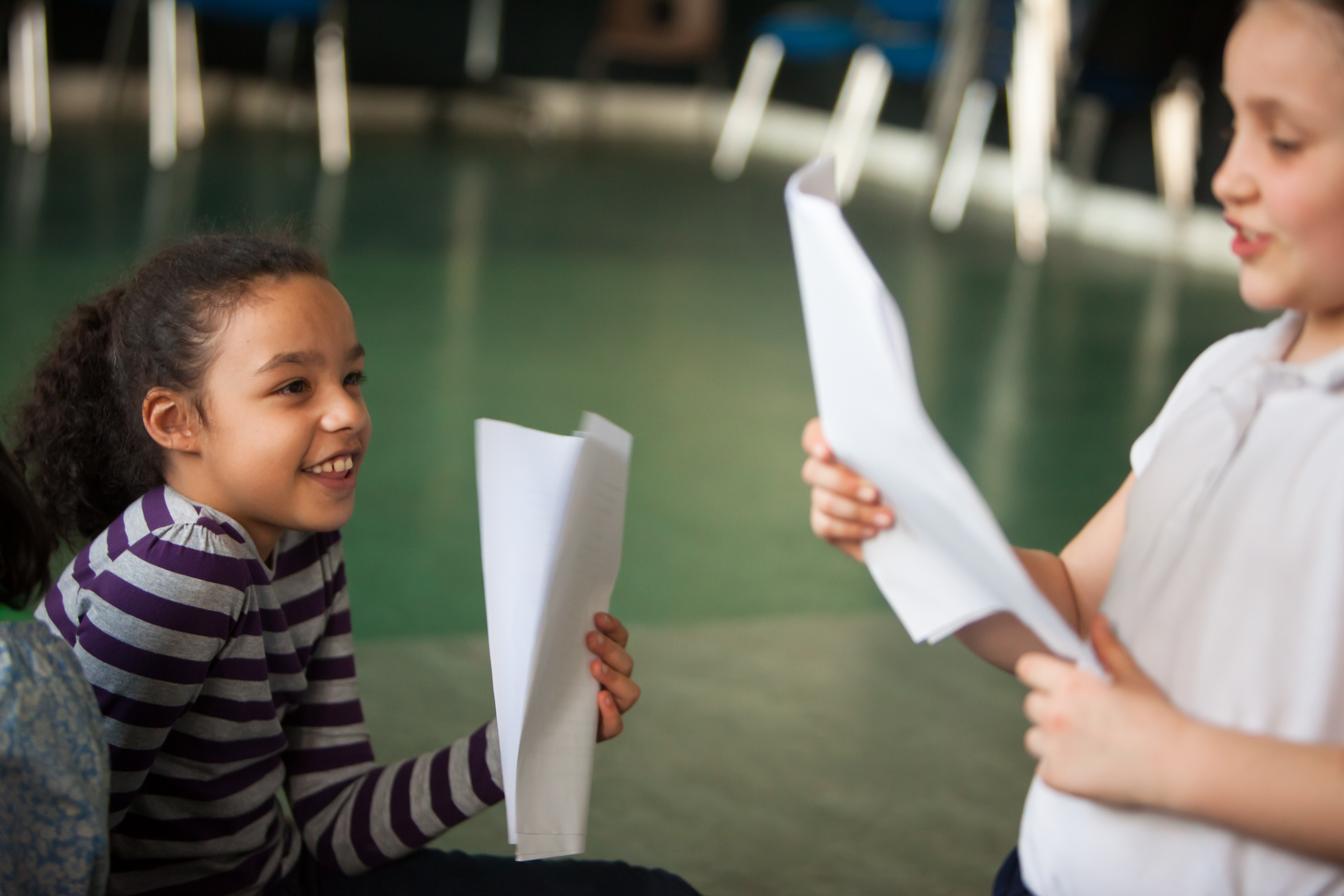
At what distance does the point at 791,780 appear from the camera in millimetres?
1308

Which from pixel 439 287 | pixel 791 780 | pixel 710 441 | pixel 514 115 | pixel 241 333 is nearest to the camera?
pixel 241 333

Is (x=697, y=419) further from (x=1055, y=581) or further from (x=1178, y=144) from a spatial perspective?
(x=1178, y=144)

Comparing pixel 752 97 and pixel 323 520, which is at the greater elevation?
pixel 752 97

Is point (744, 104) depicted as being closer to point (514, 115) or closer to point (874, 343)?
point (514, 115)

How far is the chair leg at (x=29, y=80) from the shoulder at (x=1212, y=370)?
4101 mm

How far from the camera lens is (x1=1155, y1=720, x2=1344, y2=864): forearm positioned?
1.69 feet

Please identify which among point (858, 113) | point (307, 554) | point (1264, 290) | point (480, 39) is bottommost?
point (307, 554)

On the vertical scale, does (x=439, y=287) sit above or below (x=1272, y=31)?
below

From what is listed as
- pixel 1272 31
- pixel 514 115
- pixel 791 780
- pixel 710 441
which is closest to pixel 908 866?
pixel 791 780

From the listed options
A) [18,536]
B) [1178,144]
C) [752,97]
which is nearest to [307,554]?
[18,536]

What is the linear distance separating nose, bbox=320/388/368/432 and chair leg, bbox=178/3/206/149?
4004 mm

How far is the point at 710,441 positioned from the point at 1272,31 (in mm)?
1708

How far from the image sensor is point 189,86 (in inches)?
211

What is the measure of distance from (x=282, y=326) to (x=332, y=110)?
407 centimetres
